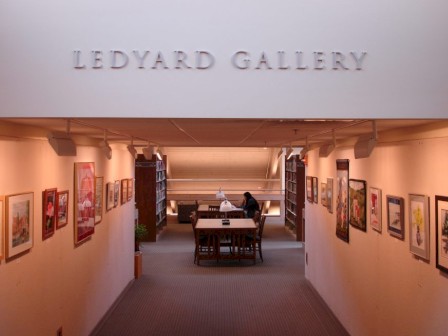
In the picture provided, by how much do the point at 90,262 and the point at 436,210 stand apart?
4140 millimetres

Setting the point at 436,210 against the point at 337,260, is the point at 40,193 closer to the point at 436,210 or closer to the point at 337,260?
the point at 436,210

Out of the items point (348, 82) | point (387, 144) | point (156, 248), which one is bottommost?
point (156, 248)

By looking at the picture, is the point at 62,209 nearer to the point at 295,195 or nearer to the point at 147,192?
the point at 147,192

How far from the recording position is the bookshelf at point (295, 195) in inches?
533

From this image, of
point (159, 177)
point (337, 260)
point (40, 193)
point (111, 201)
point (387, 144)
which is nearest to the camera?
point (40, 193)

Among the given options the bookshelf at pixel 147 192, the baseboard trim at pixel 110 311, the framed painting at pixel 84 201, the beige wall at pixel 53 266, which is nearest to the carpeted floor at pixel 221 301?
the baseboard trim at pixel 110 311

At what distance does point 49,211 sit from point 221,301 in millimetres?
4031

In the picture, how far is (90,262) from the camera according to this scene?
610 centimetres

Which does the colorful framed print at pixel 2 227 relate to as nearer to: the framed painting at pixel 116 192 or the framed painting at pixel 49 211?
the framed painting at pixel 49 211

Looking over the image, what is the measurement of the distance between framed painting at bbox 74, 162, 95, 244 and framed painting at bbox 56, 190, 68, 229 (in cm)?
29

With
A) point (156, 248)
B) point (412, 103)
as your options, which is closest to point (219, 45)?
point (412, 103)

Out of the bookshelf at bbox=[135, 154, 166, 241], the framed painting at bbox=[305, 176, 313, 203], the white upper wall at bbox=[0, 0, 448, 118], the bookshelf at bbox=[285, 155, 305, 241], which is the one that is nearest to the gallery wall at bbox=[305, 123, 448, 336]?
the white upper wall at bbox=[0, 0, 448, 118]

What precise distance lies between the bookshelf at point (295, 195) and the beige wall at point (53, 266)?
21.9 ft

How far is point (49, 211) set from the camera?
461 cm
